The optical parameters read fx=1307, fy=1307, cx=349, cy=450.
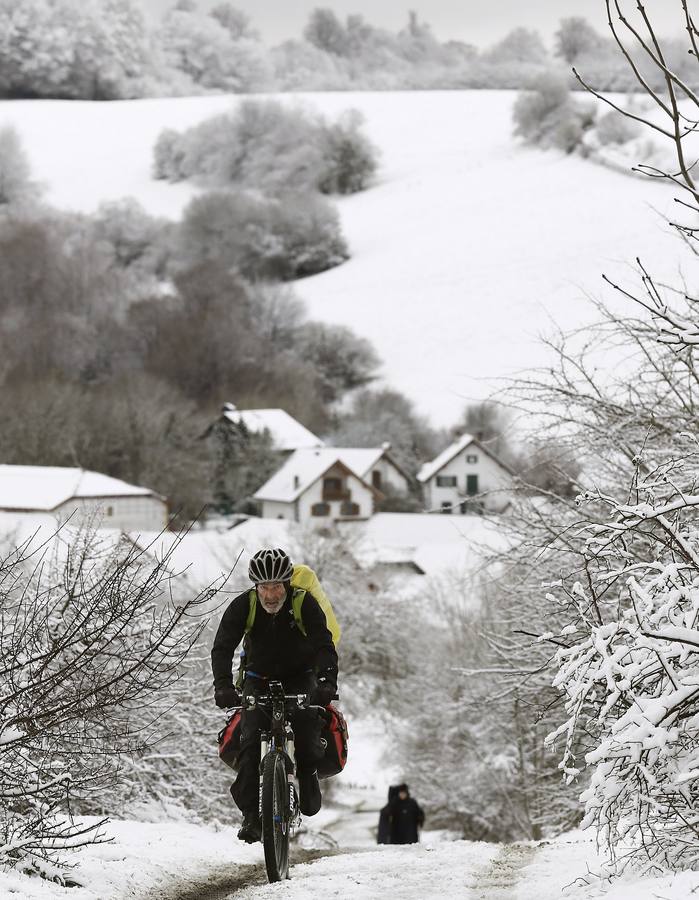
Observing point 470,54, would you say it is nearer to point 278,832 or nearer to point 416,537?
point 416,537

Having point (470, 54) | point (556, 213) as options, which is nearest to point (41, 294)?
point (556, 213)

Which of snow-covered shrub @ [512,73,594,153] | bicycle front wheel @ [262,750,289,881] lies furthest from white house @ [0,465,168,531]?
snow-covered shrub @ [512,73,594,153]

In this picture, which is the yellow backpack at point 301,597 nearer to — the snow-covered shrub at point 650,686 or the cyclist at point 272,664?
the cyclist at point 272,664

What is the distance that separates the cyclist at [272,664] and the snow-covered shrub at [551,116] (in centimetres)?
10387

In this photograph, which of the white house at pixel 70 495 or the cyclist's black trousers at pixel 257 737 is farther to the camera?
the white house at pixel 70 495

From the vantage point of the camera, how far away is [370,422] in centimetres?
8175

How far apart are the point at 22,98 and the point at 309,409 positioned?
77.2m

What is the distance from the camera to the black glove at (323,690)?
7230 millimetres

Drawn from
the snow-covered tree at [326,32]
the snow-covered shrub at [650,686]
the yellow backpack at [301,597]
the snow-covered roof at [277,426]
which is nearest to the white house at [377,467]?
the snow-covered roof at [277,426]

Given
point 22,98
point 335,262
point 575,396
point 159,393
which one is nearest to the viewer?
point 575,396

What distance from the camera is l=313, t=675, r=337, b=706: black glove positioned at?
23.7 ft

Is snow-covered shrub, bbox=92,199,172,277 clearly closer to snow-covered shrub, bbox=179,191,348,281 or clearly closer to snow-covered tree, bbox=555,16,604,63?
snow-covered shrub, bbox=179,191,348,281

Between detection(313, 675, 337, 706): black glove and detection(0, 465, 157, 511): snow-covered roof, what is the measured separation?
4443 cm

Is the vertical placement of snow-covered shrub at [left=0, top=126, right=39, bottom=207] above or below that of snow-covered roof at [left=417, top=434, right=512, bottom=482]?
above
